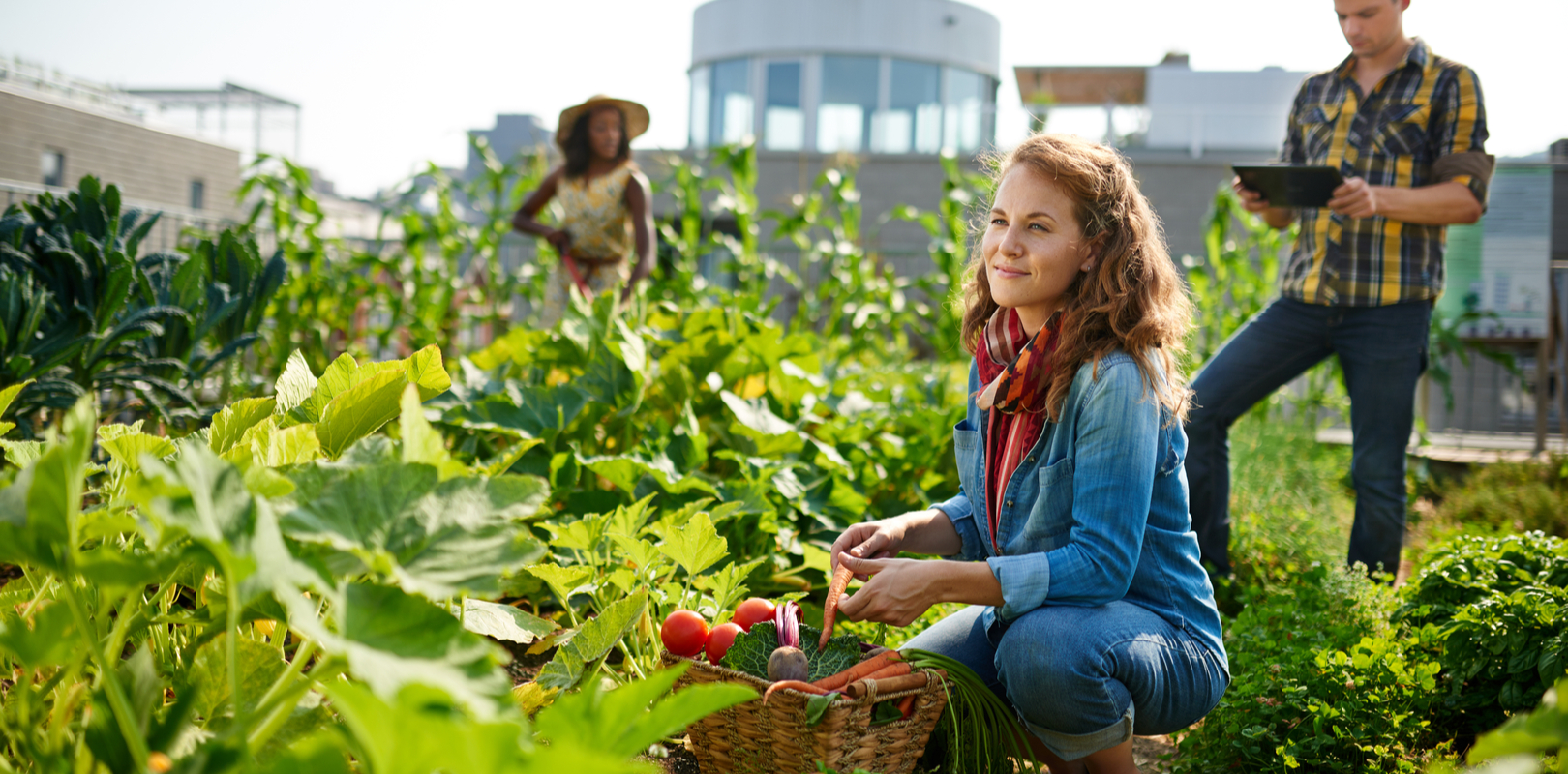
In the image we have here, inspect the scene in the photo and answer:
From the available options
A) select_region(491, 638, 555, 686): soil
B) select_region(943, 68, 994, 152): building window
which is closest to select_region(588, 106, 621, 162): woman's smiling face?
select_region(491, 638, 555, 686): soil

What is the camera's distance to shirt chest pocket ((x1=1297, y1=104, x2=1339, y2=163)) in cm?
275

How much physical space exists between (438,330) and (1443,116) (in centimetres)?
540

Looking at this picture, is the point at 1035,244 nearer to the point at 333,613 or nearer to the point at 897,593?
the point at 897,593

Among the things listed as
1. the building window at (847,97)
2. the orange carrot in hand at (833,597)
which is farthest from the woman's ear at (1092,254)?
the building window at (847,97)

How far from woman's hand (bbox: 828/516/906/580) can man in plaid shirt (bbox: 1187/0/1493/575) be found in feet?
4.33

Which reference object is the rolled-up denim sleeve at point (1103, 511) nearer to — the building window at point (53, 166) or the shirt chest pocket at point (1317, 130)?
the shirt chest pocket at point (1317, 130)

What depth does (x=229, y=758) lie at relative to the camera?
2.05 ft

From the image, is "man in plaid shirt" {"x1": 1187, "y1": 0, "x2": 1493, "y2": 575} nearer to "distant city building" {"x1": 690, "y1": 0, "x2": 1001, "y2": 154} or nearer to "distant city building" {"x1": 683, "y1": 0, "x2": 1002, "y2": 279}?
"distant city building" {"x1": 683, "y1": 0, "x2": 1002, "y2": 279}

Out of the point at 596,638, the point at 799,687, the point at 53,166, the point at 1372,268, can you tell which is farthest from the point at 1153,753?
the point at 53,166

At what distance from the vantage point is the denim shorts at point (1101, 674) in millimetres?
1441

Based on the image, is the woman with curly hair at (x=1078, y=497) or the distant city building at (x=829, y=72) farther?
the distant city building at (x=829, y=72)

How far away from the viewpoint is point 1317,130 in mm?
2795

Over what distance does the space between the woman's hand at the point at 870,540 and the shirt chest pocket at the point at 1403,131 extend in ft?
6.10

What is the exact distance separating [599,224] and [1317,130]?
279cm
